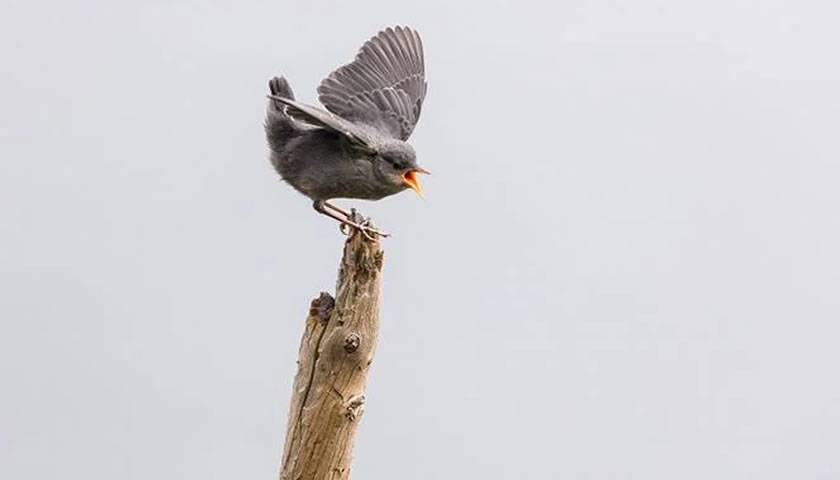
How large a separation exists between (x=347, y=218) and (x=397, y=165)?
51cm

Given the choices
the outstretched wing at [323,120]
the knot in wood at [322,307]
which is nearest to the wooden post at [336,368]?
the knot in wood at [322,307]

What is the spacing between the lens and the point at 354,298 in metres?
6.70

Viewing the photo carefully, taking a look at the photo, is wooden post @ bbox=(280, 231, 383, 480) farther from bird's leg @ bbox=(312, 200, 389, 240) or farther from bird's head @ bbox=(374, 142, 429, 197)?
bird's head @ bbox=(374, 142, 429, 197)

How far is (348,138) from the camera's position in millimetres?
7812

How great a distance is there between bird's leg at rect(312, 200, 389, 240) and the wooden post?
40mm

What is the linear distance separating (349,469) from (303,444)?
27cm

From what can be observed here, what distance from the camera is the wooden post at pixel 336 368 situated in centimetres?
671

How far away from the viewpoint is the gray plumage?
7809mm

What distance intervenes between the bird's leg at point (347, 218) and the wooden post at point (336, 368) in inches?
1.6

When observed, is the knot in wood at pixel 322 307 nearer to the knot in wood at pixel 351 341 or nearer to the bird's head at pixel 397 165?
the knot in wood at pixel 351 341

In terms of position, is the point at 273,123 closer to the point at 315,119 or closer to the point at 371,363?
the point at 315,119

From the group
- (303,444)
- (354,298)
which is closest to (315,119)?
(354,298)

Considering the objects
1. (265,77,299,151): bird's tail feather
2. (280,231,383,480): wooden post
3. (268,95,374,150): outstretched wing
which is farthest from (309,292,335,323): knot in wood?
(265,77,299,151): bird's tail feather

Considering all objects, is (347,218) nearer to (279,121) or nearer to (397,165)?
(397,165)
